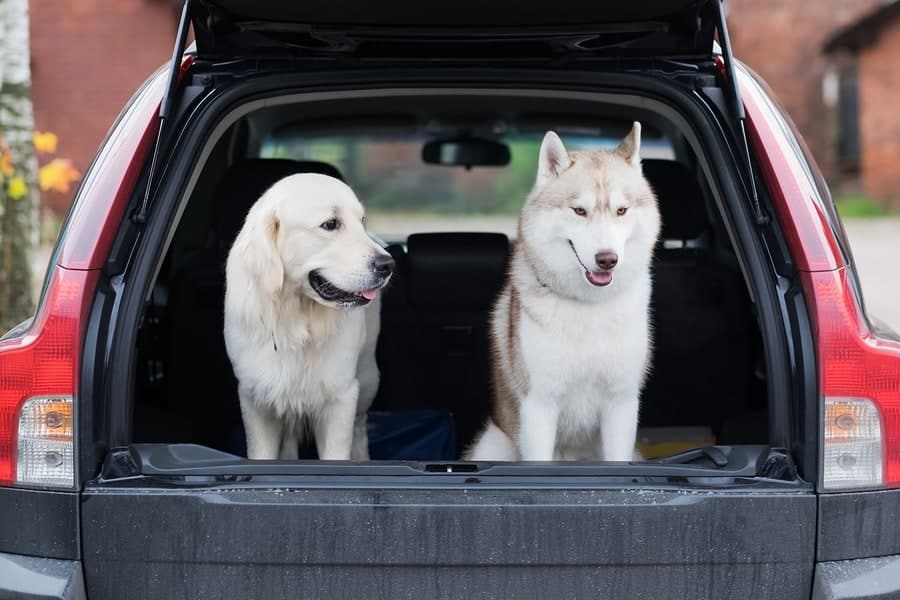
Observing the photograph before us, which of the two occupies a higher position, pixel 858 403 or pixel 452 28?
pixel 452 28

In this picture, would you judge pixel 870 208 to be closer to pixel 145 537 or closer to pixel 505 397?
pixel 505 397

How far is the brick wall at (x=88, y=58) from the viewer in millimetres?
16109

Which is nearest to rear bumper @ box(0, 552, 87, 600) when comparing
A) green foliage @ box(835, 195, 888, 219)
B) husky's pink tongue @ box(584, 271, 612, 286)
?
husky's pink tongue @ box(584, 271, 612, 286)

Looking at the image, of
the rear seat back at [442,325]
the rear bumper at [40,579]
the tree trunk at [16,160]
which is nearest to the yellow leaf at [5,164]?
the tree trunk at [16,160]

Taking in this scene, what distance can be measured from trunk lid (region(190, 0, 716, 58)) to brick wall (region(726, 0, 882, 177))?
62.4ft

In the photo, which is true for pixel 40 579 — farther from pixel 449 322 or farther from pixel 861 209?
pixel 861 209

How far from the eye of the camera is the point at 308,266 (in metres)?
2.72

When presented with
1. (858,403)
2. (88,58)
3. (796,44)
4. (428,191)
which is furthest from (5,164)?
(796,44)

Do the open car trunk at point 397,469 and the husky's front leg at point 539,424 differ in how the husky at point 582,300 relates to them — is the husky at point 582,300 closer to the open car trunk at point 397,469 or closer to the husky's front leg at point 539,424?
the husky's front leg at point 539,424

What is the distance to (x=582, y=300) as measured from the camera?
2.74 m

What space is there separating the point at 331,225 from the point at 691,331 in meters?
1.45

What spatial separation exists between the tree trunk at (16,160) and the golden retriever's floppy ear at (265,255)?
350 centimetres

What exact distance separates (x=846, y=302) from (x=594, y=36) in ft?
2.81

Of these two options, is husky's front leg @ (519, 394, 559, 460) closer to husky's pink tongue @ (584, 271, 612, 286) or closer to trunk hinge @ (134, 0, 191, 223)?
husky's pink tongue @ (584, 271, 612, 286)
